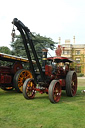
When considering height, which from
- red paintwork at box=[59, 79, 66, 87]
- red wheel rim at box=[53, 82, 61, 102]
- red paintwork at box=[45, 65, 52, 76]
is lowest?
red wheel rim at box=[53, 82, 61, 102]

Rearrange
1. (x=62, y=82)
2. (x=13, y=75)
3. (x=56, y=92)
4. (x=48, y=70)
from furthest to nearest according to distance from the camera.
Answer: (x=13, y=75), (x=62, y=82), (x=48, y=70), (x=56, y=92)

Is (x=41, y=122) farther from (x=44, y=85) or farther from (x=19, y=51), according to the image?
(x=19, y=51)

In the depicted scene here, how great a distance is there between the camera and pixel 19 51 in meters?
28.8

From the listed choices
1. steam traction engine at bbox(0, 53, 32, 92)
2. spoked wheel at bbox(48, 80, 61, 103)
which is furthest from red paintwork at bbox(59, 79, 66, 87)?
steam traction engine at bbox(0, 53, 32, 92)

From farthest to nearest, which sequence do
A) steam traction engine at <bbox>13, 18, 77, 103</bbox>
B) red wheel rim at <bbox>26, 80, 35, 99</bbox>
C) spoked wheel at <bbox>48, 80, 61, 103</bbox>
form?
red wheel rim at <bbox>26, 80, 35, 99</bbox> → steam traction engine at <bbox>13, 18, 77, 103</bbox> → spoked wheel at <bbox>48, 80, 61, 103</bbox>

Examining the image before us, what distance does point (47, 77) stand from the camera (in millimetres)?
6422

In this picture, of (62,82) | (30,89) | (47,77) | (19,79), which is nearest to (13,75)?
(19,79)

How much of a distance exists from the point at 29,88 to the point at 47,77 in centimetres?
82

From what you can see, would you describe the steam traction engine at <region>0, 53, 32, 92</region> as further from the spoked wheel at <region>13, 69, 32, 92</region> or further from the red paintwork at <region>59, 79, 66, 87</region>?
the red paintwork at <region>59, 79, 66, 87</region>

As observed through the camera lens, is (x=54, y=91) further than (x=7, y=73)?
No

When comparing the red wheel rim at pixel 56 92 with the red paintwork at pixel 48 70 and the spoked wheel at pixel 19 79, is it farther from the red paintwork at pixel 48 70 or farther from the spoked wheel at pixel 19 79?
the spoked wheel at pixel 19 79

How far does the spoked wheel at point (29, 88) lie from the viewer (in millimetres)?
6121

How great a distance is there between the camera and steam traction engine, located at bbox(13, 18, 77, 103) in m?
5.82

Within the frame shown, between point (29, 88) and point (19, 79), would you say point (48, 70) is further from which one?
point (19, 79)
